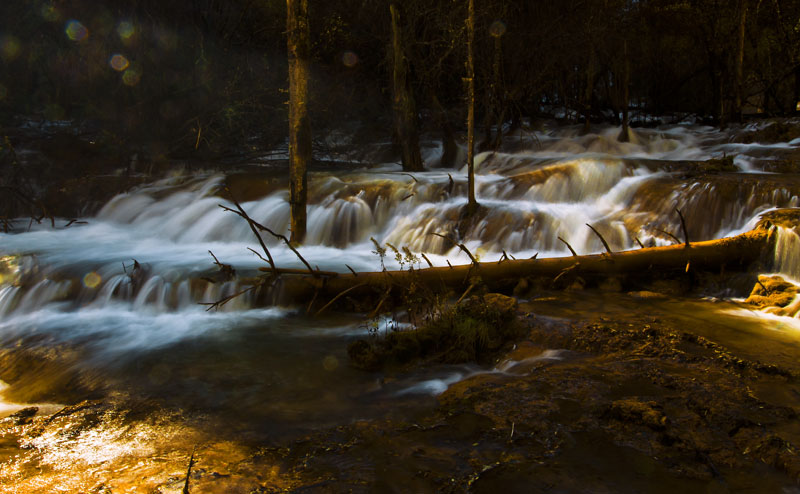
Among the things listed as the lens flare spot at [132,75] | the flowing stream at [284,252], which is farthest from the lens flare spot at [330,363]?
the lens flare spot at [132,75]

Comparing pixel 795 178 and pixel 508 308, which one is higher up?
pixel 795 178

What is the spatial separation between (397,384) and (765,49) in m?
18.8

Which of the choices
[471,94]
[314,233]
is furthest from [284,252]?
[471,94]

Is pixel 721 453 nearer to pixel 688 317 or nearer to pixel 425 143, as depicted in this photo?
pixel 688 317

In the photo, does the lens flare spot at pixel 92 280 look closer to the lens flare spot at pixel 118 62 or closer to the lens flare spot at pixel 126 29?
the lens flare spot at pixel 118 62

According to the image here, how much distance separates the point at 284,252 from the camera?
10.2m

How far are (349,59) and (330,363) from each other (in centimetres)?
1300

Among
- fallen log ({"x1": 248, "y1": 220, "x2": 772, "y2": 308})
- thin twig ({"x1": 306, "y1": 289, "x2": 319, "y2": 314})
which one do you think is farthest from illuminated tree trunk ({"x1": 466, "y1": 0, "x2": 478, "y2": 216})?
thin twig ({"x1": 306, "y1": 289, "x2": 319, "y2": 314})

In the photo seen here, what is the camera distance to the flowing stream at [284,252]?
5.06 meters

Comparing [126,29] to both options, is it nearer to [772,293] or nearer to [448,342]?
[448,342]

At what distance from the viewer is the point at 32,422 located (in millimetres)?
4438

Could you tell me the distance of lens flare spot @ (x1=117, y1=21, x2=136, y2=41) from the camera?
15523mm

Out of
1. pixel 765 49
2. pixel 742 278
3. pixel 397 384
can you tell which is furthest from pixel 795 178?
pixel 765 49

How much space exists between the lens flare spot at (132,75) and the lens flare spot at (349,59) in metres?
5.79
